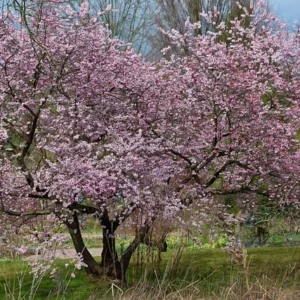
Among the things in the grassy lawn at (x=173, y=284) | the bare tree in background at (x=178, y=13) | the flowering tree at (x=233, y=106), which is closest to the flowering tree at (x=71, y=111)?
the grassy lawn at (x=173, y=284)

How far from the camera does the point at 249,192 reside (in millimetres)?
7215

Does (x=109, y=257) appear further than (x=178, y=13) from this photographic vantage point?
No

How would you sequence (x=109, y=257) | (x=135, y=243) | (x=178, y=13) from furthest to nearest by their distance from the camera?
(x=178, y=13) < (x=109, y=257) < (x=135, y=243)

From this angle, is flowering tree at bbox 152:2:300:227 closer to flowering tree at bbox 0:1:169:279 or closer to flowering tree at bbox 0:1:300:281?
flowering tree at bbox 0:1:300:281

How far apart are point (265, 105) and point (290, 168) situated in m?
0.83

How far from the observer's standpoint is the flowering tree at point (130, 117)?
5801 millimetres

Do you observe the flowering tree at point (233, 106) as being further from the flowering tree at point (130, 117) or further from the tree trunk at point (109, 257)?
the tree trunk at point (109, 257)

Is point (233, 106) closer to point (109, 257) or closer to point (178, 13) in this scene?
point (109, 257)

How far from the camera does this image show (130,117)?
20.1 feet

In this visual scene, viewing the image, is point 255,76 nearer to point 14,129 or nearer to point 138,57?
point 138,57

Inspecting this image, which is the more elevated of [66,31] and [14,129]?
[66,31]

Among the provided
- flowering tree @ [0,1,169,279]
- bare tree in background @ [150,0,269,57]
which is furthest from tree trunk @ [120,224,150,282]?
Result: bare tree in background @ [150,0,269,57]

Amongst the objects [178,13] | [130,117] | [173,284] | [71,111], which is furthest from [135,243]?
[178,13]

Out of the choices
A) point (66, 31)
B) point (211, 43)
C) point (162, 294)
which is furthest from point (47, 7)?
point (162, 294)
